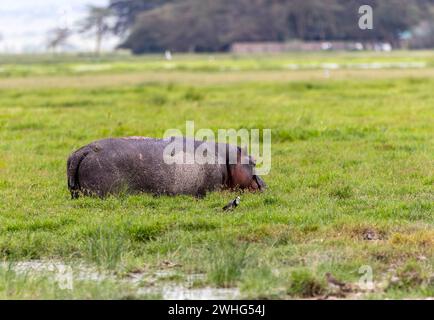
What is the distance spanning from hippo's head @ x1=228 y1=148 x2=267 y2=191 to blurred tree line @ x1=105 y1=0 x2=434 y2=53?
98343 mm

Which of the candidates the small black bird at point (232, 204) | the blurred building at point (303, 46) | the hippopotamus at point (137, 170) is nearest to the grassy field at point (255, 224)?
the small black bird at point (232, 204)

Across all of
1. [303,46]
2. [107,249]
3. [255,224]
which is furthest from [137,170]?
[303,46]

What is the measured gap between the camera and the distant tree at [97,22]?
126812mm

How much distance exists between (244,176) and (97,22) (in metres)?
119

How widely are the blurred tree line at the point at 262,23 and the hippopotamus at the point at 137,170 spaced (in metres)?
98.8

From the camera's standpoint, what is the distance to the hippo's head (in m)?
12.6

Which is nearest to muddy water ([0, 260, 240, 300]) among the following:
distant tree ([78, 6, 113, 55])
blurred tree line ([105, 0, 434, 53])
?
blurred tree line ([105, 0, 434, 53])

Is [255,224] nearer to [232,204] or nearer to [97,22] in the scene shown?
[232,204]

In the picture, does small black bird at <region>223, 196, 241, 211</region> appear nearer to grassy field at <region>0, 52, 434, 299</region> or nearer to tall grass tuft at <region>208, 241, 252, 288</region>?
grassy field at <region>0, 52, 434, 299</region>

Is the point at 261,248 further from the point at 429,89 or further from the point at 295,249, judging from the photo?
the point at 429,89
